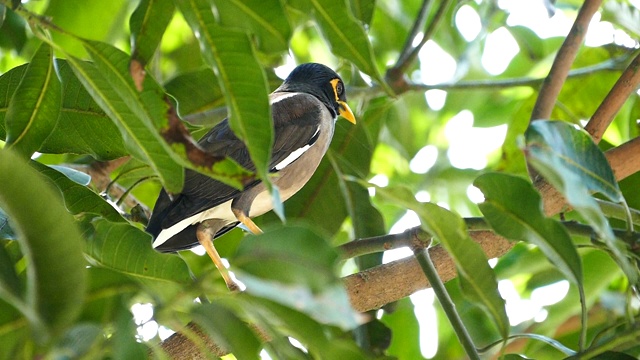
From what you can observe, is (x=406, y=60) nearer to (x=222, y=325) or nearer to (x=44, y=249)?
(x=222, y=325)

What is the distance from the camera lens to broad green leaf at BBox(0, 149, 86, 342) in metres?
0.94

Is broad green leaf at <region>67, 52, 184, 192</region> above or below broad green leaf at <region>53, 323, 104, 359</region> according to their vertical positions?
above

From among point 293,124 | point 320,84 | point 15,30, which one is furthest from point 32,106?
point 320,84

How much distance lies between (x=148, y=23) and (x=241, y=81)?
303 mm

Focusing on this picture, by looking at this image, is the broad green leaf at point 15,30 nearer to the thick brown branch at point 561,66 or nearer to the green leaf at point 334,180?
the green leaf at point 334,180

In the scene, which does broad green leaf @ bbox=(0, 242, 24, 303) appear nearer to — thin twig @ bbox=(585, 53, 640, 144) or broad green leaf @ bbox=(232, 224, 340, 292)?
broad green leaf @ bbox=(232, 224, 340, 292)

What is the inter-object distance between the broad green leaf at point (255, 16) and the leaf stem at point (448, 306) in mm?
626

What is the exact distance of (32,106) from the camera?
1845 millimetres

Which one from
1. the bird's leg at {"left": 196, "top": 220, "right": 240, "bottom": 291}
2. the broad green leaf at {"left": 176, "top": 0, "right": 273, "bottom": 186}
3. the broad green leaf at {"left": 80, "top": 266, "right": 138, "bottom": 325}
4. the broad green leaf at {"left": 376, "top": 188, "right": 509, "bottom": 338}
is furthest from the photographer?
the bird's leg at {"left": 196, "top": 220, "right": 240, "bottom": 291}

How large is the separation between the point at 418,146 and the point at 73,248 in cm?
333

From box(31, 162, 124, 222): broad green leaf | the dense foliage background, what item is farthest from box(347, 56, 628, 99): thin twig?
box(31, 162, 124, 222): broad green leaf

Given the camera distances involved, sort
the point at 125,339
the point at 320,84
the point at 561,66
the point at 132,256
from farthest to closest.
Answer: the point at 320,84 < the point at 561,66 < the point at 132,256 < the point at 125,339

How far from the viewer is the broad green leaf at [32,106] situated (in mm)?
1826

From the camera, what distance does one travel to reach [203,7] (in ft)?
5.08
